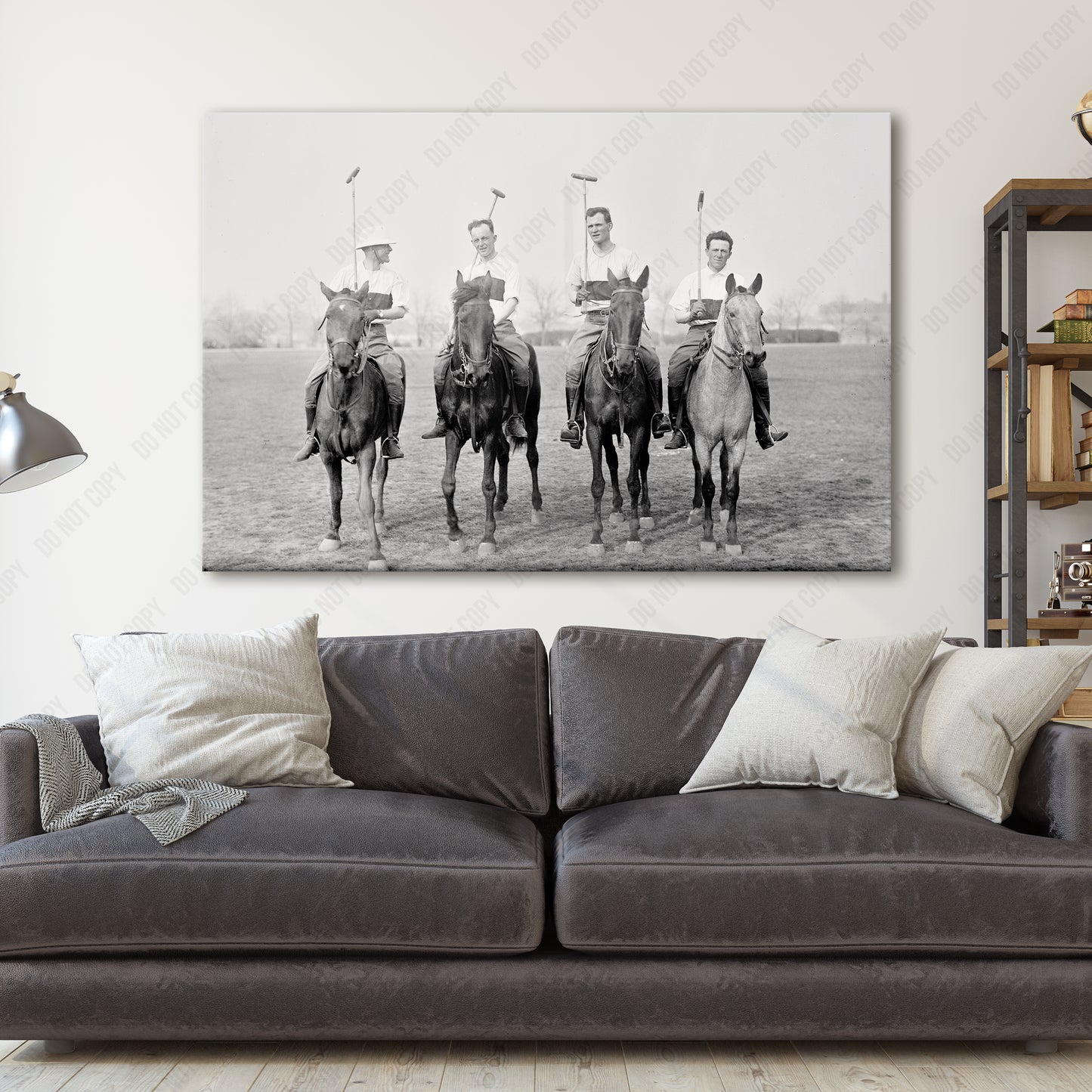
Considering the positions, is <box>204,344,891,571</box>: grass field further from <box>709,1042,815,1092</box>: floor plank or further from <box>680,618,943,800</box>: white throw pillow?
<box>709,1042,815,1092</box>: floor plank

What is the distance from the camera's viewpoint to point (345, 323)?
374 centimetres

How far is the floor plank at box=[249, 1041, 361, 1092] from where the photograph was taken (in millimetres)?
1999

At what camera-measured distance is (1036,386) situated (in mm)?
3529

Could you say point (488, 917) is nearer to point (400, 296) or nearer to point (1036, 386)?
point (400, 296)

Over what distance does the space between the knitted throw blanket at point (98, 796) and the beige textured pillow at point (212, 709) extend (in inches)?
3.0

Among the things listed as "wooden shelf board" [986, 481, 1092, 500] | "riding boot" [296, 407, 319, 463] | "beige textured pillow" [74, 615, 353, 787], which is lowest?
"beige textured pillow" [74, 615, 353, 787]

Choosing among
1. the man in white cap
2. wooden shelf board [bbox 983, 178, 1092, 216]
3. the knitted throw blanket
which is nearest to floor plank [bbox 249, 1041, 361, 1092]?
the knitted throw blanket

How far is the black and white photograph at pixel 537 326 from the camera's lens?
3.71 m

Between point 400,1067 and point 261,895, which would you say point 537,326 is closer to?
point 261,895

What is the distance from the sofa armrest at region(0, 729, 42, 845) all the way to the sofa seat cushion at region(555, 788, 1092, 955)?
3.50 feet

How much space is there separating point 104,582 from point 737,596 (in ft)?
7.04

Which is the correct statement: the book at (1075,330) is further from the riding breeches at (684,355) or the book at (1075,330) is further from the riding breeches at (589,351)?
the riding breeches at (589,351)

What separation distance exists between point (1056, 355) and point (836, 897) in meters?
2.17

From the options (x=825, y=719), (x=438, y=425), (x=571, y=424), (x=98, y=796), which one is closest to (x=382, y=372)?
(x=438, y=425)
